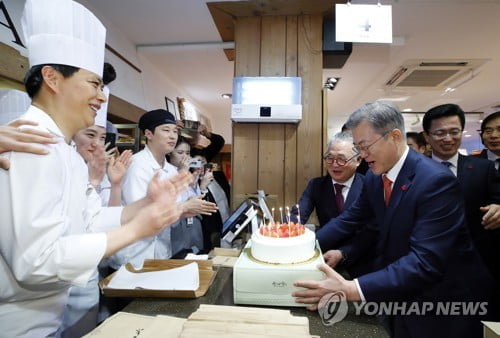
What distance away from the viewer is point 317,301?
3.25 feet

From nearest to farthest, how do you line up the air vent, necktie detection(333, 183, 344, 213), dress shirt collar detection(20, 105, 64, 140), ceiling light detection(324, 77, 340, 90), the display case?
1. dress shirt collar detection(20, 105, 64, 140)
2. necktie detection(333, 183, 344, 213)
3. the display case
4. the air vent
5. ceiling light detection(324, 77, 340, 90)

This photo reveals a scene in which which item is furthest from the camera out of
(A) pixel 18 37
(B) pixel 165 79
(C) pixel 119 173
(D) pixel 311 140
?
(B) pixel 165 79

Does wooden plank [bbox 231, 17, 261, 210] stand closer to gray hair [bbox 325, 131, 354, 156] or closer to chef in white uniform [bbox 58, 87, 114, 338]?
gray hair [bbox 325, 131, 354, 156]

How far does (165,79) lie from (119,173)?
10.7ft

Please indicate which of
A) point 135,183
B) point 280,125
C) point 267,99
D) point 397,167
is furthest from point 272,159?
point 397,167

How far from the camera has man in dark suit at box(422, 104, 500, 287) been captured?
67.3 inches

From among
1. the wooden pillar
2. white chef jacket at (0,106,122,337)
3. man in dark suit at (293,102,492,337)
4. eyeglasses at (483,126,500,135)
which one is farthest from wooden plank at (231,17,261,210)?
eyeglasses at (483,126,500,135)

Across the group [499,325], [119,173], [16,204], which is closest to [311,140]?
[119,173]

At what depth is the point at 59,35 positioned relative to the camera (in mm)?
999

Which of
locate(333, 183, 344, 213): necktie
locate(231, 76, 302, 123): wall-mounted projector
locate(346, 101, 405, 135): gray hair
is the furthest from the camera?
locate(231, 76, 302, 123): wall-mounted projector

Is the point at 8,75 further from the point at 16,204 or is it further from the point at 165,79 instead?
the point at 165,79

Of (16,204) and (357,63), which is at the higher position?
(357,63)

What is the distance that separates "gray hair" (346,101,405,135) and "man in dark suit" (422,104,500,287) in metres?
0.83

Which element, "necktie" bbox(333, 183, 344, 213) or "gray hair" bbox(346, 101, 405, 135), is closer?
"gray hair" bbox(346, 101, 405, 135)
